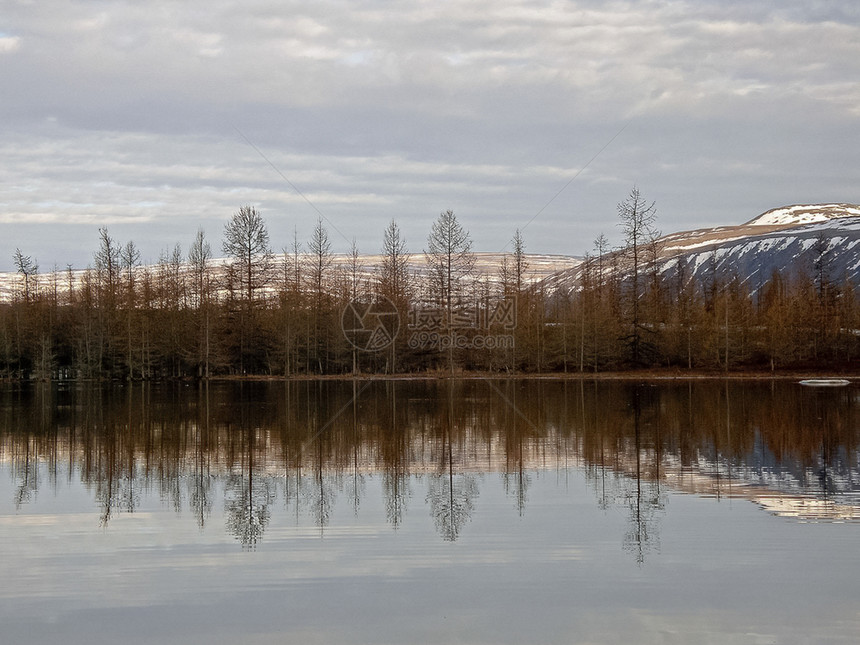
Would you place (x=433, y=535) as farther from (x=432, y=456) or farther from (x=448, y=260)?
(x=448, y=260)

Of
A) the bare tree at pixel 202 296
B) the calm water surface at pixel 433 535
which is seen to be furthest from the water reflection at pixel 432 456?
the bare tree at pixel 202 296

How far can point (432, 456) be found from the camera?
18.8 m

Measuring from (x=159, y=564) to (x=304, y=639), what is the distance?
10.5ft

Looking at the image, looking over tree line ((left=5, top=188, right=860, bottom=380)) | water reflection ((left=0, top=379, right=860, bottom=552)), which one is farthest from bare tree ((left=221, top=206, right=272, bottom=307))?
water reflection ((left=0, top=379, right=860, bottom=552))

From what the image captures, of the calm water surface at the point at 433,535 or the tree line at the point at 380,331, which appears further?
the tree line at the point at 380,331

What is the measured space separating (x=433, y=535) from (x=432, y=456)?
7658mm

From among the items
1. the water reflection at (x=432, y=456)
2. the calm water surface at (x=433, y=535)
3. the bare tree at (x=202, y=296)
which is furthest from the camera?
the bare tree at (x=202, y=296)

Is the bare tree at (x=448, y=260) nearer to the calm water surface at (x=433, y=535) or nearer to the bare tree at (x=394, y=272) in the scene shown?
the bare tree at (x=394, y=272)

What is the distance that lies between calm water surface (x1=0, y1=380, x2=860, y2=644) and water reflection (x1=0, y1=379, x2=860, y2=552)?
3.7 inches

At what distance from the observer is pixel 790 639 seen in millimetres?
7203

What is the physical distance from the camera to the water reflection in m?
13.4

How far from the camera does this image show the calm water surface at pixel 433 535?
7738 millimetres

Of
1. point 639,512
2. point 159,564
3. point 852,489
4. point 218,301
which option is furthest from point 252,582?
point 218,301

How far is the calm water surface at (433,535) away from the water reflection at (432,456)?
0.09 metres
